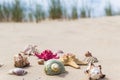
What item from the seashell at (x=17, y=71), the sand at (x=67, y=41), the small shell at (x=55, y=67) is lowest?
the sand at (x=67, y=41)

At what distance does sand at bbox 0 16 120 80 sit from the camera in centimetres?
378

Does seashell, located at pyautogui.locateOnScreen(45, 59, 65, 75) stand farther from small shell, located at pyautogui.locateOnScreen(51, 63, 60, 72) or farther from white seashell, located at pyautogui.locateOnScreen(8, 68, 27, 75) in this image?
white seashell, located at pyautogui.locateOnScreen(8, 68, 27, 75)

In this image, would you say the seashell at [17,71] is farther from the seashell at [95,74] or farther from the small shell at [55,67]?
the seashell at [95,74]

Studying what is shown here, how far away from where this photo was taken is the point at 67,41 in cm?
562

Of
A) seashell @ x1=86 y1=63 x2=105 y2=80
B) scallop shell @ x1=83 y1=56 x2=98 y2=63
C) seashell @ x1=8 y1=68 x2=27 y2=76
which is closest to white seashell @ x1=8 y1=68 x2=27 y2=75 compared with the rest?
seashell @ x1=8 y1=68 x2=27 y2=76

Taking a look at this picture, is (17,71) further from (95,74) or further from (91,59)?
(91,59)

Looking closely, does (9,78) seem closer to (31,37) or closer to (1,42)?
(1,42)

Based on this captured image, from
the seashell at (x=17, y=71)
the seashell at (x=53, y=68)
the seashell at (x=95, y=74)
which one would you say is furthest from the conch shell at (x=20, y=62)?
the seashell at (x=95, y=74)

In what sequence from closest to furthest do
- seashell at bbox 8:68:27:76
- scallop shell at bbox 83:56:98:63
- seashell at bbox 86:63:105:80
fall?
seashell at bbox 86:63:105:80 < seashell at bbox 8:68:27:76 < scallop shell at bbox 83:56:98:63

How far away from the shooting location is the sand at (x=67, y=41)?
3777 millimetres

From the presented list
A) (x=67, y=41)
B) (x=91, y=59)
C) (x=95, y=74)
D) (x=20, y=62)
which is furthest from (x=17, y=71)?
(x=67, y=41)

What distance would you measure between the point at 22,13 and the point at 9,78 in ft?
14.6

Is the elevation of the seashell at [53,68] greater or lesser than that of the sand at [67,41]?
greater

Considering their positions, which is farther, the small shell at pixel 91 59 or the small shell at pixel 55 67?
the small shell at pixel 91 59
